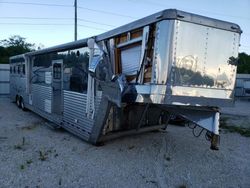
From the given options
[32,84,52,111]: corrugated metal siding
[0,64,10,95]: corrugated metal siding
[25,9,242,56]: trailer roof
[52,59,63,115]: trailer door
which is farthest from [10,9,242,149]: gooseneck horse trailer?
[0,64,10,95]: corrugated metal siding

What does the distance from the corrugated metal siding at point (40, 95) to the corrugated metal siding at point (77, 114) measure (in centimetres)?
127

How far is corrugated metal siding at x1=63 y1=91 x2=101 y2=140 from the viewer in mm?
5854

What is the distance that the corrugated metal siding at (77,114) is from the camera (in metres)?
5.85

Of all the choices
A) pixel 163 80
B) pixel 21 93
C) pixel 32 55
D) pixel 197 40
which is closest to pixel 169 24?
pixel 197 40

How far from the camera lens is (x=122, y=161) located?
5.07 m

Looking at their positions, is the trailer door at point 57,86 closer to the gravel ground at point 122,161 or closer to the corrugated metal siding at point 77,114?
the corrugated metal siding at point 77,114

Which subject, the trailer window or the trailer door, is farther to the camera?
the trailer door

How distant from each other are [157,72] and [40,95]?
597 centimetres

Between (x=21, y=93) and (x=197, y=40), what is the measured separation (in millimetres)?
8960

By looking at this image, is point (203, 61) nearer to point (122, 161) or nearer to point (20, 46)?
point (122, 161)

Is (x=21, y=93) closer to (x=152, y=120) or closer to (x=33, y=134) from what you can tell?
(x=33, y=134)

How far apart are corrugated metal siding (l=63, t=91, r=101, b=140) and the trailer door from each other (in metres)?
0.39

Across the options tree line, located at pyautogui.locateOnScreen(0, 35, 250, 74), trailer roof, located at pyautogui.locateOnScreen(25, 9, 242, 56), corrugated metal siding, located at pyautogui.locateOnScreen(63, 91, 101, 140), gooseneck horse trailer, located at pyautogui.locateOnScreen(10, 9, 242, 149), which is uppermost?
tree line, located at pyautogui.locateOnScreen(0, 35, 250, 74)

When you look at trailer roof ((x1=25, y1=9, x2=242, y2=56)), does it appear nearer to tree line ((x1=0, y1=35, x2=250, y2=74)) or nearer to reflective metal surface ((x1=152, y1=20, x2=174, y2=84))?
reflective metal surface ((x1=152, y1=20, x2=174, y2=84))
